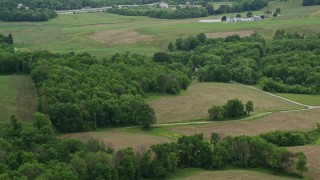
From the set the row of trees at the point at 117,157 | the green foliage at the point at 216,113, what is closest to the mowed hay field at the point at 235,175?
the row of trees at the point at 117,157

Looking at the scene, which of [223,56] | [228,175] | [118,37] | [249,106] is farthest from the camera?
[118,37]

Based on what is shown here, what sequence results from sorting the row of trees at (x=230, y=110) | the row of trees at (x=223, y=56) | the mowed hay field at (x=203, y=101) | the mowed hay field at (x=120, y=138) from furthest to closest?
the row of trees at (x=223, y=56) < the mowed hay field at (x=203, y=101) < the row of trees at (x=230, y=110) < the mowed hay field at (x=120, y=138)

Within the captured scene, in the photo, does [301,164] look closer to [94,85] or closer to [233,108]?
[233,108]

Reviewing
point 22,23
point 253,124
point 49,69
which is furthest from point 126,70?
point 22,23

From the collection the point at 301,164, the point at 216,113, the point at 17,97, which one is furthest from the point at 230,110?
the point at 17,97

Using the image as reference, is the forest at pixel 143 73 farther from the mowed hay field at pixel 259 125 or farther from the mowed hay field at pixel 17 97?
the mowed hay field at pixel 259 125
